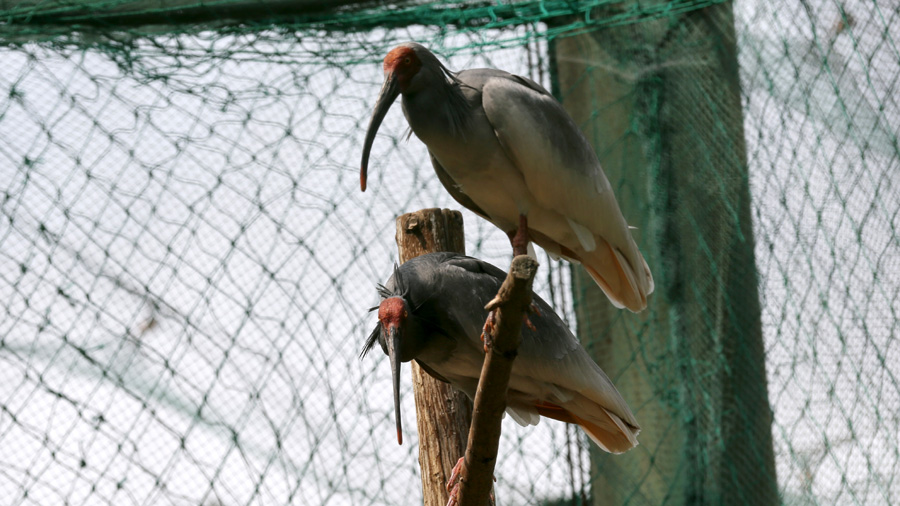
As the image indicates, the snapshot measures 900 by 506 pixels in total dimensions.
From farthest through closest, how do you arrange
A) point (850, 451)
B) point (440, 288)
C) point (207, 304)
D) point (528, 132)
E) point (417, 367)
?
point (207, 304)
point (850, 451)
point (417, 367)
point (528, 132)
point (440, 288)

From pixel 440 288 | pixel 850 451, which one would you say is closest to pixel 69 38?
pixel 440 288

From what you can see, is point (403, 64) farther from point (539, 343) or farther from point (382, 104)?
point (539, 343)

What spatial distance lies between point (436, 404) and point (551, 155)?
579mm

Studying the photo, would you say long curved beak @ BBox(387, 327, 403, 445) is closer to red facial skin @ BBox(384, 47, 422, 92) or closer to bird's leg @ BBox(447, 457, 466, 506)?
bird's leg @ BBox(447, 457, 466, 506)

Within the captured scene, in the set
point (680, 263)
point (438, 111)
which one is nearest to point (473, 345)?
point (438, 111)

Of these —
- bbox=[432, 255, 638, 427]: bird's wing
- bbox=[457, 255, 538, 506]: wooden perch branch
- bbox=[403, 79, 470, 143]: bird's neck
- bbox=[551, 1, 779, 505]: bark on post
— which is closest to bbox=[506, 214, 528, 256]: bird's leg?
bbox=[432, 255, 638, 427]: bird's wing

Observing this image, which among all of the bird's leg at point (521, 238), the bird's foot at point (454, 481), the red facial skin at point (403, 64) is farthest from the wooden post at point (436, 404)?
the red facial skin at point (403, 64)

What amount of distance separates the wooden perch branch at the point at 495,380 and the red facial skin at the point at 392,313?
32 cm

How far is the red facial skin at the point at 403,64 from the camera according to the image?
1.87 metres

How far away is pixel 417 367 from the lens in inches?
80.4

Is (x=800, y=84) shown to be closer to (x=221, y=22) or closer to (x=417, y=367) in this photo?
(x=417, y=367)

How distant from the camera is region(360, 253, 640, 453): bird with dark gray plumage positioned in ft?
5.70

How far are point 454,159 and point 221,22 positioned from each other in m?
1.17

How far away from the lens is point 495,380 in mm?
1372
